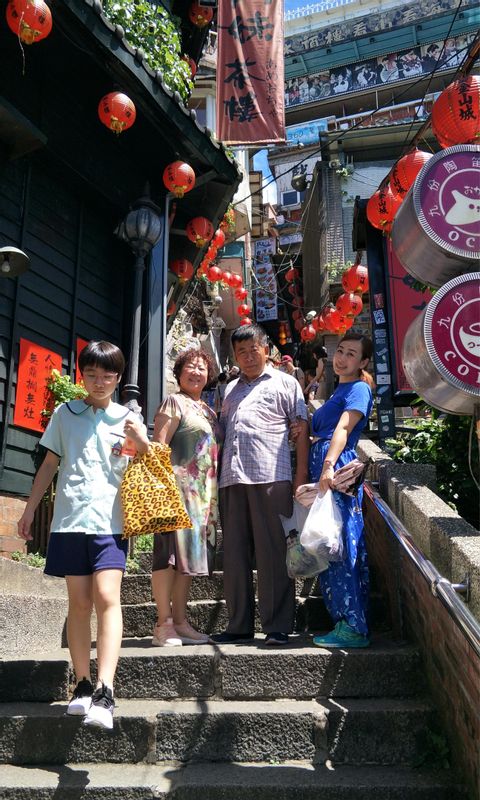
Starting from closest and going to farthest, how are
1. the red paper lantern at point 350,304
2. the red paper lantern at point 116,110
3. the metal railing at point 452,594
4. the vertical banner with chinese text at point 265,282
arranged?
the metal railing at point 452,594, the red paper lantern at point 116,110, the red paper lantern at point 350,304, the vertical banner with chinese text at point 265,282

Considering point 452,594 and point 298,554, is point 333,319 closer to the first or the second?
point 298,554

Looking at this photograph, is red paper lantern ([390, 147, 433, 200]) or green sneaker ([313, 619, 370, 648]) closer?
green sneaker ([313, 619, 370, 648])

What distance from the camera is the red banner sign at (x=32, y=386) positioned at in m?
7.54

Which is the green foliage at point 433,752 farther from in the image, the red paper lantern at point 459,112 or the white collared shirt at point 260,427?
the red paper lantern at point 459,112

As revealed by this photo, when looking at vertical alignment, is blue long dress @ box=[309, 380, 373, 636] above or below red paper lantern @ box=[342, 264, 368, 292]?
below

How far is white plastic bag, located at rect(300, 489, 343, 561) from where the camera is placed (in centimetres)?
413

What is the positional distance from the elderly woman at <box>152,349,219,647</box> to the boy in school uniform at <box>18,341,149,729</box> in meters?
0.62

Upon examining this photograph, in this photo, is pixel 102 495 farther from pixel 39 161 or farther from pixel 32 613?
pixel 39 161

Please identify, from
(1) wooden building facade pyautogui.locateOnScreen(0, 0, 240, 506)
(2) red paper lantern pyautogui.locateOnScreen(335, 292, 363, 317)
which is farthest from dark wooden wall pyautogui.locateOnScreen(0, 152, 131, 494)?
(2) red paper lantern pyautogui.locateOnScreen(335, 292, 363, 317)

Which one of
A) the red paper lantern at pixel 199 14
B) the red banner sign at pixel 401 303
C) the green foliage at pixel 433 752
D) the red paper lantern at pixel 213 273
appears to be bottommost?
the green foliage at pixel 433 752

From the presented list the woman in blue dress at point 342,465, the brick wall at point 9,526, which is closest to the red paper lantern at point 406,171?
the woman in blue dress at point 342,465

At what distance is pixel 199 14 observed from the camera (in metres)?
11.7

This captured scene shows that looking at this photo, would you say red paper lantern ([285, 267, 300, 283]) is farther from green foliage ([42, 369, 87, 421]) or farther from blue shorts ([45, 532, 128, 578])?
blue shorts ([45, 532, 128, 578])

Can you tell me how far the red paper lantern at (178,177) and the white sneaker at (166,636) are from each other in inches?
254
